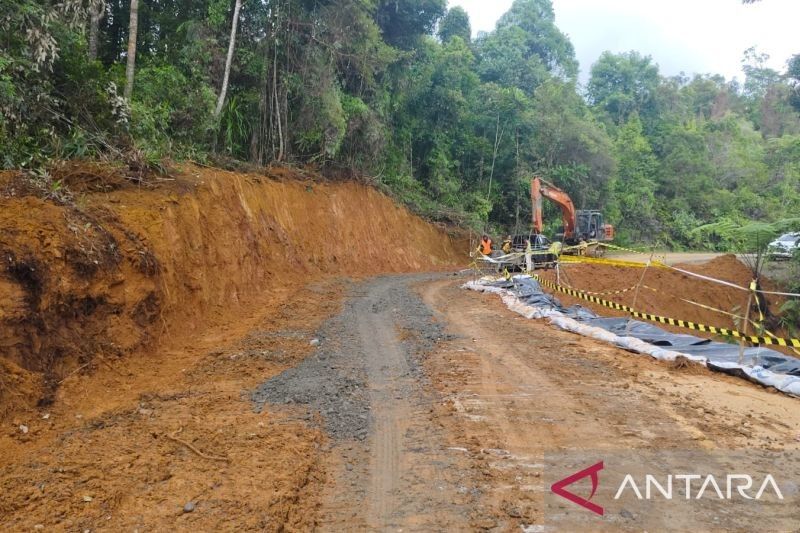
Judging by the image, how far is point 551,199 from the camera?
21.7 metres

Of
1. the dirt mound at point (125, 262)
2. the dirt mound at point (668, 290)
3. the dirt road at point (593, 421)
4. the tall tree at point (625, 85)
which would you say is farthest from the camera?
the tall tree at point (625, 85)

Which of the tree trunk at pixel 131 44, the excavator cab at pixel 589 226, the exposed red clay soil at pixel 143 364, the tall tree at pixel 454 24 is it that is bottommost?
the exposed red clay soil at pixel 143 364

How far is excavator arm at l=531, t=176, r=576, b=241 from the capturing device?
20.0 meters

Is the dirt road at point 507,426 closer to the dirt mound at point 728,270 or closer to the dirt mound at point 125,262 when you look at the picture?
the dirt mound at point 125,262

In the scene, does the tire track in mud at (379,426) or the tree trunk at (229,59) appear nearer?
the tire track in mud at (379,426)

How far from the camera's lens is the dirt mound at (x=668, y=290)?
16.2 metres

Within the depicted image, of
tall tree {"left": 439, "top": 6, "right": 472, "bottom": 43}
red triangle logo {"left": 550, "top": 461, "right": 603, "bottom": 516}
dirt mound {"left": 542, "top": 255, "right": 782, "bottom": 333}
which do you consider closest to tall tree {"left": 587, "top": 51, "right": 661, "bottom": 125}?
tall tree {"left": 439, "top": 6, "right": 472, "bottom": 43}

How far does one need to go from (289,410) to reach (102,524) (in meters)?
2.32

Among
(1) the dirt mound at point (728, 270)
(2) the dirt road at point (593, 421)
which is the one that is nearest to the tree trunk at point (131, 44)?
(2) the dirt road at point (593, 421)

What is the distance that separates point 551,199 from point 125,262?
17652 mm

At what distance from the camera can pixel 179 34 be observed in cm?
1642

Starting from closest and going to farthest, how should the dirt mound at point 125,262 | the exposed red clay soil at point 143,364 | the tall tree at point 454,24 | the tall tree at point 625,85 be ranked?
1. the exposed red clay soil at point 143,364
2. the dirt mound at point 125,262
3. the tall tree at point 454,24
4. the tall tree at point 625,85

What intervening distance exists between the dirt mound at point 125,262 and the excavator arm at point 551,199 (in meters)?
9.02

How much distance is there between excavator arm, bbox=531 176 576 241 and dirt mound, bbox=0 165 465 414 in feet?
29.6
